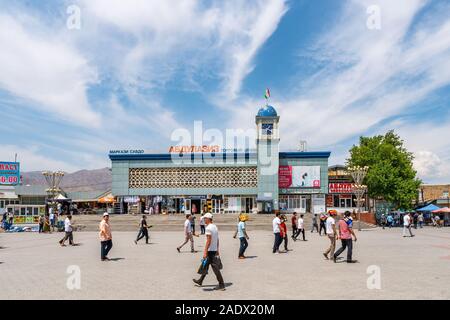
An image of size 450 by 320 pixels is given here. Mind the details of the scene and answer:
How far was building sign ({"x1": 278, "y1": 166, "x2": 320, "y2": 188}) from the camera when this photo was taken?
53.0m

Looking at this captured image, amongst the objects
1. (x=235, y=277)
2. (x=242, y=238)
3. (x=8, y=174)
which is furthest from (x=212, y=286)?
(x=8, y=174)

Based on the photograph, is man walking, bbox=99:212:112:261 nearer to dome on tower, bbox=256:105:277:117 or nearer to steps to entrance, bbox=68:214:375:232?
steps to entrance, bbox=68:214:375:232

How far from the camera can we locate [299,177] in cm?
5319

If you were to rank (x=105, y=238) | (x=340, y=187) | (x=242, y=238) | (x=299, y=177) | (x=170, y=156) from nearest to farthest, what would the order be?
(x=105, y=238)
(x=242, y=238)
(x=299, y=177)
(x=170, y=156)
(x=340, y=187)

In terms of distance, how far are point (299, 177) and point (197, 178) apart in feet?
45.2

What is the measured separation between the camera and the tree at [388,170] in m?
47.7

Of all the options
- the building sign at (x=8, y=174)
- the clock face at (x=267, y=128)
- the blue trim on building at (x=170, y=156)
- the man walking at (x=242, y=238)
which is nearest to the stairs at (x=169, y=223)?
the blue trim on building at (x=170, y=156)

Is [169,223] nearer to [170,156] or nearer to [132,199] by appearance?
[170,156]

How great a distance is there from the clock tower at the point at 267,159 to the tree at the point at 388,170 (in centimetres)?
1071

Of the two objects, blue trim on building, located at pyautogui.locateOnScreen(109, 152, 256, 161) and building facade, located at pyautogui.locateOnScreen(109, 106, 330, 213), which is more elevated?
blue trim on building, located at pyautogui.locateOnScreen(109, 152, 256, 161)

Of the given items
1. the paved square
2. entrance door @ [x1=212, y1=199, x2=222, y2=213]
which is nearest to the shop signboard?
entrance door @ [x1=212, y1=199, x2=222, y2=213]

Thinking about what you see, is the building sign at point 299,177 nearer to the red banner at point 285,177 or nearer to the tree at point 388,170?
the red banner at point 285,177

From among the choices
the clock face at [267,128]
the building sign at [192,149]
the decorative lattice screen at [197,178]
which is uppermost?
the clock face at [267,128]
